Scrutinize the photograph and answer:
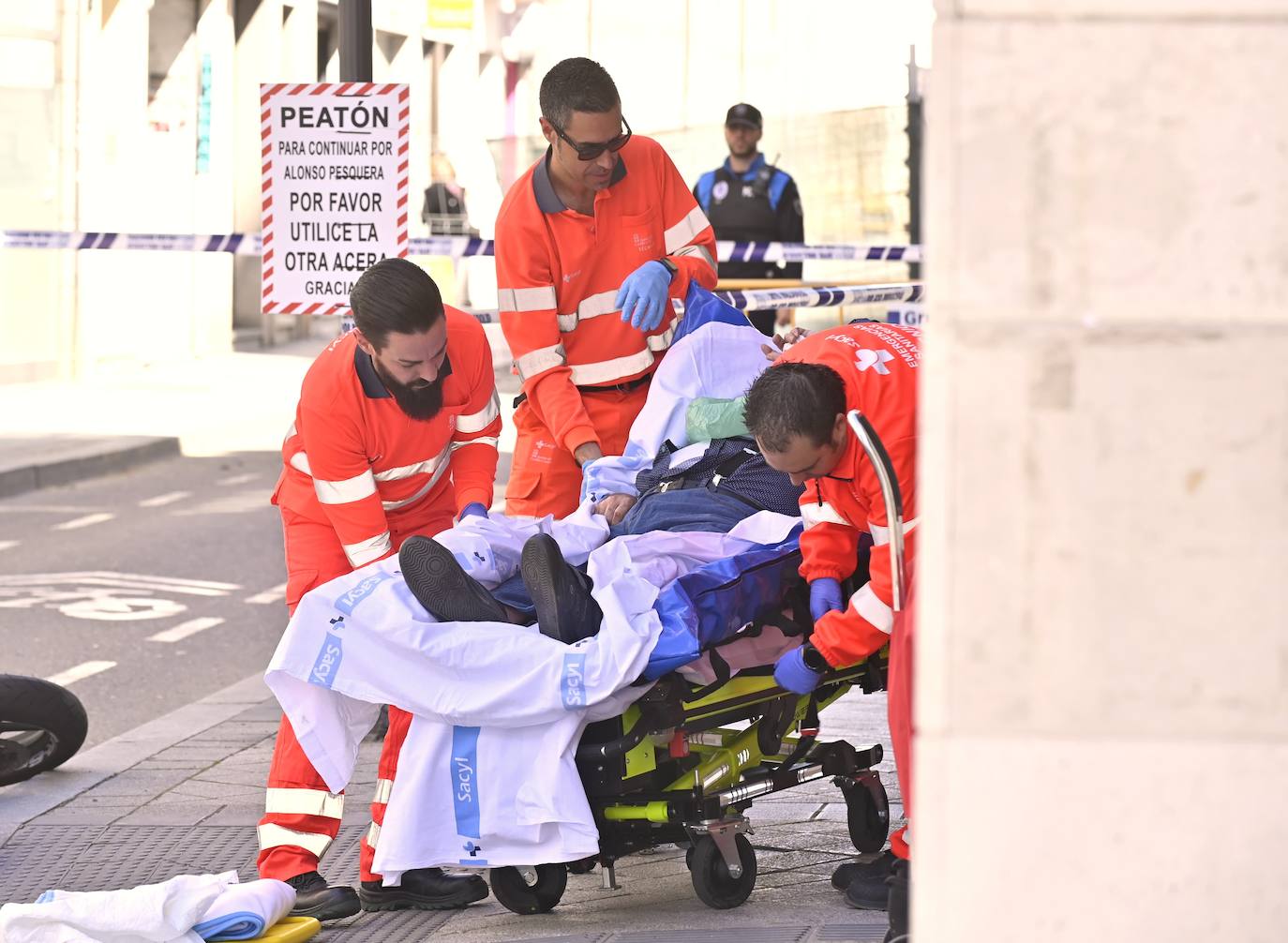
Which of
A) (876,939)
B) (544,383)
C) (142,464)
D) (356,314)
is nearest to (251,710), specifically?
(544,383)

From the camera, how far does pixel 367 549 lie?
480cm

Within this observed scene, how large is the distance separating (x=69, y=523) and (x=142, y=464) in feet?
8.51

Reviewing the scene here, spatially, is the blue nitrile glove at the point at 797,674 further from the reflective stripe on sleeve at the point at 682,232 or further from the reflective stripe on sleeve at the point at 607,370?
the reflective stripe on sleeve at the point at 682,232

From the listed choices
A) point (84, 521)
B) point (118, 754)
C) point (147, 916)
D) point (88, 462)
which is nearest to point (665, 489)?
point (147, 916)

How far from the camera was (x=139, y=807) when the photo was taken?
5711mm

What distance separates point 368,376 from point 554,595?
877 mm

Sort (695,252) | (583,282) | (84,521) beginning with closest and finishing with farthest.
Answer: (583,282), (695,252), (84,521)

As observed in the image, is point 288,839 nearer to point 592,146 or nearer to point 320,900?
point 320,900

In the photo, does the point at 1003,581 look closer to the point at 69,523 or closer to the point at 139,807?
the point at 139,807

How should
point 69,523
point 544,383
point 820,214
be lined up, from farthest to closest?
point 820,214, point 69,523, point 544,383

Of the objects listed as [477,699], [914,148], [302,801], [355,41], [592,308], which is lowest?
[302,801]

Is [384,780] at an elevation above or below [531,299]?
below

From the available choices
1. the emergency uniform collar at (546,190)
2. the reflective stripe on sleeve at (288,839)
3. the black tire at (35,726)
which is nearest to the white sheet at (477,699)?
the reflective stripe on sleeve at (288,839)

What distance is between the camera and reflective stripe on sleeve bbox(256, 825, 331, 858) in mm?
4648
